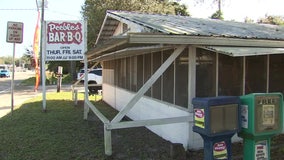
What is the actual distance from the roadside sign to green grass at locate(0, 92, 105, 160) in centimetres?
278

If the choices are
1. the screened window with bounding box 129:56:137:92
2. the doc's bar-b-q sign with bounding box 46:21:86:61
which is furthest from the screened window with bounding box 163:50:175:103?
the doc's bar-b-q sign with bounding box 46:21:86:61

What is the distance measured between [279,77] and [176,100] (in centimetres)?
258

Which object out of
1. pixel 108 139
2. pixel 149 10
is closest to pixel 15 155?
pixel 108 139

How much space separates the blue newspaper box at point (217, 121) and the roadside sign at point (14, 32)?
9.60m

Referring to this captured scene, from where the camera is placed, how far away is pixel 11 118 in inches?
465

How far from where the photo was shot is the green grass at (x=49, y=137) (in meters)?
7.15

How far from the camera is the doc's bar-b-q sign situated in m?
Answer: 12.2

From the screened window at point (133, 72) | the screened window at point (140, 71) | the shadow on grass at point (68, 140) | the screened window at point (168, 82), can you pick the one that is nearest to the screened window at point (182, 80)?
the screened window at point (168, 82)

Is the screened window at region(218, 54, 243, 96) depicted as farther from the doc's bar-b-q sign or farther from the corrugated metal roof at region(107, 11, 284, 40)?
the doc's bar-b-q sign

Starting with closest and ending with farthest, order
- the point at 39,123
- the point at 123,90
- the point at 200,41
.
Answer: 1. the point at 200,41
2. the point at 39,123
3. the point at 123,90

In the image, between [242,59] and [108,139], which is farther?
[242,59]

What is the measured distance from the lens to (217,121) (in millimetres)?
4371

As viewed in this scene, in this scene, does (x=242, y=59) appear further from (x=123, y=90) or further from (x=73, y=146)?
(x=123, y=90)

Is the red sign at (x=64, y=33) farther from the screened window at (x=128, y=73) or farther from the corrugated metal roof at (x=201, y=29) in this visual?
the corrugated metal roof at (x=201, y=29)
